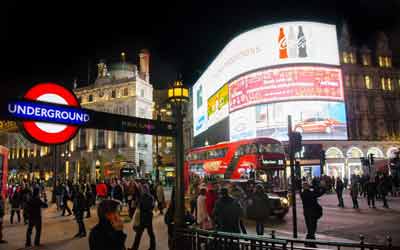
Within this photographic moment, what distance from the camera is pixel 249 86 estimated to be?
144ft

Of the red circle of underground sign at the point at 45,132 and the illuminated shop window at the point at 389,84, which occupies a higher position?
the illuminated shop window at the point at 389,84

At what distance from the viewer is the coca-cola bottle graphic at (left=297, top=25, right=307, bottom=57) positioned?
41.7m

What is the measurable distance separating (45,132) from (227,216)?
5.15 metres

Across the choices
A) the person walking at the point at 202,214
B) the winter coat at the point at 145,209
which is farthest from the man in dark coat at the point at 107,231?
the person walking at the point at 202,214

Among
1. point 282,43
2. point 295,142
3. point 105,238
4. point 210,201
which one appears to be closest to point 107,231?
point 105,238

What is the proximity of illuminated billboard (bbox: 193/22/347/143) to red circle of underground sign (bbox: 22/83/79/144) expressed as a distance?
3826cm

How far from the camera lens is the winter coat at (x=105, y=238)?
3969mm

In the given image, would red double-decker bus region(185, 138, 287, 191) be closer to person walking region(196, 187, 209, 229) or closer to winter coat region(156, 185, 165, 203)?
winter coat region(156, 185, 165, 203)

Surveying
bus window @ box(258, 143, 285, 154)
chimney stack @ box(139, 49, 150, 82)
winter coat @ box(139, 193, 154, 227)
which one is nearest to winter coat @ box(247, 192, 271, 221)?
winter coat @ box(139, 193, 154, 227)

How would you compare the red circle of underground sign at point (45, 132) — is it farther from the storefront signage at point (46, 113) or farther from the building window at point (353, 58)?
the building window at point (353, 58)

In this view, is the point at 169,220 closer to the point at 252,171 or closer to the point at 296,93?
the point at 252,171

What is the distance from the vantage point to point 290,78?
136 feet

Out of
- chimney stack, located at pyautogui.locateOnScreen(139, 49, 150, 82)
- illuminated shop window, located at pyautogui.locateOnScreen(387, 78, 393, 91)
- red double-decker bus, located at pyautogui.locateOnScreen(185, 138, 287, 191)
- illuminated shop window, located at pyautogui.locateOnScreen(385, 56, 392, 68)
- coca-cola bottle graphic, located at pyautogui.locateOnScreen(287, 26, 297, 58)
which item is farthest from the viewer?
chimney stack, located at pyautogui.locateOnScreen(139, 49, 150, 82)

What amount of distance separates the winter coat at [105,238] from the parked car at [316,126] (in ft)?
128
